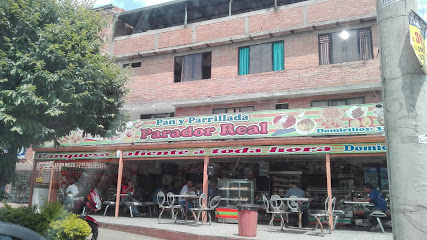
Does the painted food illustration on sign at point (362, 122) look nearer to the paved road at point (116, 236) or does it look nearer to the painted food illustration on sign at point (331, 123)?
the painted food illustration on sign at point (331, 123)

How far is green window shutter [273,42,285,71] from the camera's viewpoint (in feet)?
56.1

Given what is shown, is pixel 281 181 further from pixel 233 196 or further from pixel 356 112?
pixel 356 112

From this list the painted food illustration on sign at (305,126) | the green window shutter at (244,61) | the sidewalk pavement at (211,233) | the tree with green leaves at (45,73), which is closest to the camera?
the tree with green leaves at (45,73)

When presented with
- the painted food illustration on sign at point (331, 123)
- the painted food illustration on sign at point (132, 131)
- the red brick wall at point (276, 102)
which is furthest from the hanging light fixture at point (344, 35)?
the painted food illustration on sign at point (132, 131)

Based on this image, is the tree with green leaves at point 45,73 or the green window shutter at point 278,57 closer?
the tree with green leaves at point 45,73

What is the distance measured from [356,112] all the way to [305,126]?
1.70 meters

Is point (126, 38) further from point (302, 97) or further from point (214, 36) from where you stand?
point (302, 97)

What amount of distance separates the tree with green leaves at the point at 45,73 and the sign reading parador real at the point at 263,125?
4.22 metres

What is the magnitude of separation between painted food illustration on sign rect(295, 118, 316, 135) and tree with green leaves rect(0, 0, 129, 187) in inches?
255

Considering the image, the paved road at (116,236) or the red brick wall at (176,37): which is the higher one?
the red brick wall at (176,37)

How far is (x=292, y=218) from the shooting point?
46.2 ft

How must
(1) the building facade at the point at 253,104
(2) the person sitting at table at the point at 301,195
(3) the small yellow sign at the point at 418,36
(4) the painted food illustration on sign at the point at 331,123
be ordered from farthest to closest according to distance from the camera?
(2) the person sitting at table at the point at 301,195
(1) the building facade at the point at 253,104
(4) the painted food illustration on sign at the point at 331,123
(3) the small yellow sign at the point at 418,36

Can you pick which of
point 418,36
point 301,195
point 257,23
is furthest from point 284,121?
point 418,36

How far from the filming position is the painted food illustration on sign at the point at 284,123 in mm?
12883
